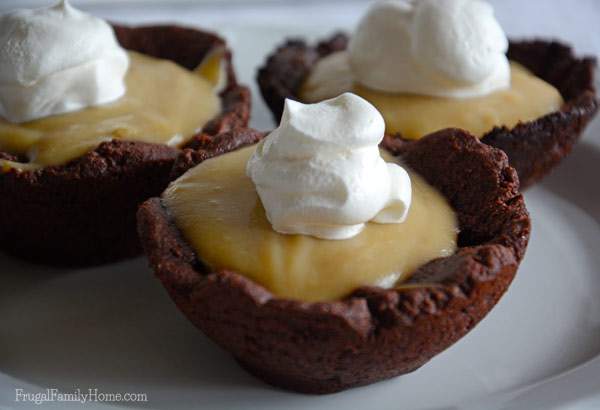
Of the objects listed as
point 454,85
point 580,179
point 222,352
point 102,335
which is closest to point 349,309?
point 222,352

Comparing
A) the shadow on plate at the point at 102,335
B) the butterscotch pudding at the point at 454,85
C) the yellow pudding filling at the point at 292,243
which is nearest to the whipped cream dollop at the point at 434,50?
the butterscotch pudding at the point at 454,85

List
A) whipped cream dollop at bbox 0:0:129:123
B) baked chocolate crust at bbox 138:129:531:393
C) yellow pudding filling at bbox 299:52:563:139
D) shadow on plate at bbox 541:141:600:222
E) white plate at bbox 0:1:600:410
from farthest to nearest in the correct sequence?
shadow on plate at bbox 541:141:600:222 → yellow pudding filling at bbox 299:52:563:139 → whipped cream dollop at bbox 0:0:129:123 → white plate at bbox 0:1:600:410 → baked chocolate crust at bbox 138:129:531:393

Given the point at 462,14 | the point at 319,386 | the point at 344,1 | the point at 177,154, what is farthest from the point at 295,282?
the point at 344,1

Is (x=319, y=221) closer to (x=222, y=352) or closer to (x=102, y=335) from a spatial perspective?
(x=222, y=352)

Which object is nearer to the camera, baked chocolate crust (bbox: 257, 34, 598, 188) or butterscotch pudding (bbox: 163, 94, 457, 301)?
butterscotch pudding (bbox: 163, 94, 457, 301)

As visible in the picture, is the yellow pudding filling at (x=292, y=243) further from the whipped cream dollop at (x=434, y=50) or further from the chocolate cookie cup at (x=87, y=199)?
the whipped cream dollop at (x=434, y=50)

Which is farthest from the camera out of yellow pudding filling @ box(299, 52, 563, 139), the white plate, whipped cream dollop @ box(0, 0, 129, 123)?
yellow pudding filling @ box(299, 52, 563, 139)

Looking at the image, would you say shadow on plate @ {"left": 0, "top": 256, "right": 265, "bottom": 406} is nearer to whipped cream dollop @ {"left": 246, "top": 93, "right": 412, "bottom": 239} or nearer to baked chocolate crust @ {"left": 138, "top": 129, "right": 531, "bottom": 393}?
baked chocolate crust @ {"left": 138, "top": 129, "right": 531, "bottom": 393}

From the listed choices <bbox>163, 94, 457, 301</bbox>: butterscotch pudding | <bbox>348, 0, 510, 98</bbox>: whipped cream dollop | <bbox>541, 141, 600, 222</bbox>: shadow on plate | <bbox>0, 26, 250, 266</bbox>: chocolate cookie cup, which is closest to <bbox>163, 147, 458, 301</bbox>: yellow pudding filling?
<bbox>163, 94, 457, 301</bbox>: butterscotch pudding
